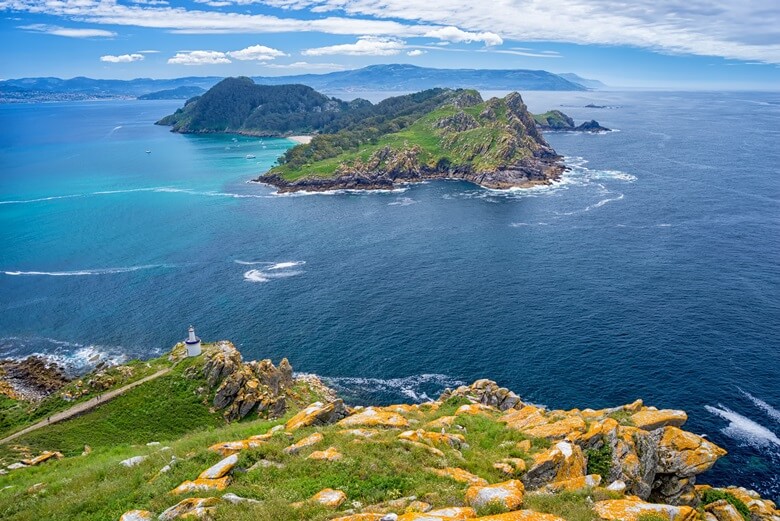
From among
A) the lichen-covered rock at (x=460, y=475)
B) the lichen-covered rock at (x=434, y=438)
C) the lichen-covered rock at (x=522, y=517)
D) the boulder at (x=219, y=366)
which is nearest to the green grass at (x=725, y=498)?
the lichen-covered rock at (x=434, y=438)

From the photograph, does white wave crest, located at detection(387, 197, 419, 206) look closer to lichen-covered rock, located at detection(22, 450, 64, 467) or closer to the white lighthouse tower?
the white lighthouse tower

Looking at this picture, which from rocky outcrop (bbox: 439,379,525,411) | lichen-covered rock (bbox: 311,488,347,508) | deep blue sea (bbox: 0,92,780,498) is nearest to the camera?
lichen-covered rock (bbox: 311,488,347,508)

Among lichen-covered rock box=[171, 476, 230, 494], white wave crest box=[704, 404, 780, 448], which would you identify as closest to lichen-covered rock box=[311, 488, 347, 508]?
lichen-covered rock box=[171, 476, 230, 494]

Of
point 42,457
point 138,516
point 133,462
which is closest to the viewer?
point 138,516

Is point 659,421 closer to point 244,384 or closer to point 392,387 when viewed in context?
point 392,387

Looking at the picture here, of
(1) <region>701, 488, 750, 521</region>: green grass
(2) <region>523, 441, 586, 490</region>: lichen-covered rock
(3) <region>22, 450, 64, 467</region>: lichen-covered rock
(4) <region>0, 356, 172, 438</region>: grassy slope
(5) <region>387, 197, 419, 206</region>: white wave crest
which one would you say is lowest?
(4) <region>0, 356, 172, 438</region>: grassy slope

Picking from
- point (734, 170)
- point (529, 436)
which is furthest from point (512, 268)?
point (734, 170)

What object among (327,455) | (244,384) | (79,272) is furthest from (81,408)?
(79,272)
